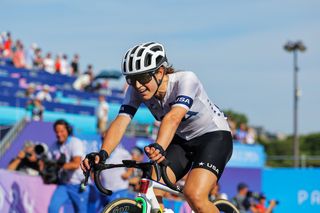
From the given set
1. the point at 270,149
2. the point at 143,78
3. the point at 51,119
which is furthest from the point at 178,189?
the point at 270,149

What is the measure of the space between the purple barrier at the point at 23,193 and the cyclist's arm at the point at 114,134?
4.11m

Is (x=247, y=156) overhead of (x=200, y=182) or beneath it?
beneath

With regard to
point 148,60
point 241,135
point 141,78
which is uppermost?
point 148,60

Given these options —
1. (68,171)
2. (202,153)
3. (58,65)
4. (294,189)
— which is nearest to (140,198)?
(202,153)

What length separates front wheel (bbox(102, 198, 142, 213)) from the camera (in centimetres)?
559

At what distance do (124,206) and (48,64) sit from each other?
69.4ft

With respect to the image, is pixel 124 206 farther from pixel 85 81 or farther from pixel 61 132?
pixel 85 81

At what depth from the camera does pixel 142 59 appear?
577 centimetres

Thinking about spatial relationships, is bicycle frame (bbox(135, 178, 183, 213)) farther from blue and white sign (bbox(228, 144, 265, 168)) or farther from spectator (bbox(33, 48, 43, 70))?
spectator (bbox(33, 48, 43, 70))

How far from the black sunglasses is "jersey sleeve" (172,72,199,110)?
0.31 metres

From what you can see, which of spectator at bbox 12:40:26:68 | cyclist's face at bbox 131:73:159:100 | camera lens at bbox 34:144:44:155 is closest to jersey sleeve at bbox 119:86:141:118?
cyclist's face at bbox 131:73:159:100

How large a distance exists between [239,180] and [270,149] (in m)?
66.4

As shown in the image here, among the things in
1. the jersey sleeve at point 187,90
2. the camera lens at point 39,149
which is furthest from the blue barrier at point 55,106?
the jersey sleeve at point 187,90

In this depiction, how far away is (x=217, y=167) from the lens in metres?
6.24
